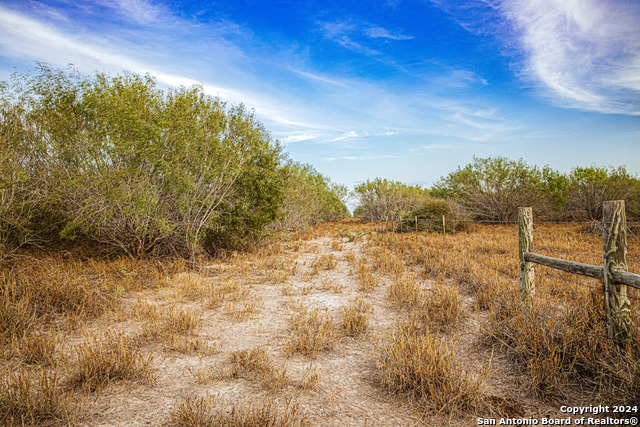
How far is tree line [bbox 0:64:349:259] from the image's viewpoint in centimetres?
773

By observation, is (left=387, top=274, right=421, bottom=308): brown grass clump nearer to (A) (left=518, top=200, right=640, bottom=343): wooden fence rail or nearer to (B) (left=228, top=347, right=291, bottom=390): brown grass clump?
(A) (left=518, top=200, right=640, bottom=343): wooden fence rail

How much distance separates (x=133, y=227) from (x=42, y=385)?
21.1ft

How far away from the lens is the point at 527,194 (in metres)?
22.6

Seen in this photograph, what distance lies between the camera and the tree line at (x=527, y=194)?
2092 cm

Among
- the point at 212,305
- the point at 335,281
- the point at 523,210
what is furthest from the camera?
the point at 335,281

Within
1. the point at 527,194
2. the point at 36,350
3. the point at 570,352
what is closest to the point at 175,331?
the point at 36,350

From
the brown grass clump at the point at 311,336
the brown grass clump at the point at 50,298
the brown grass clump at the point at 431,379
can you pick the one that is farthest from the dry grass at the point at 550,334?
the brown grass clump at the point at 50,298

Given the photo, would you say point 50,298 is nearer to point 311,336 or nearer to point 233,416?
point 311,336

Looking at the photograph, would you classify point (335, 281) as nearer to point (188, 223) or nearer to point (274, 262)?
point (274, 262)

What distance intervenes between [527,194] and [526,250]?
2009 cm

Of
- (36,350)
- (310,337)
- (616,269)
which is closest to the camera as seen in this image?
(616,269)

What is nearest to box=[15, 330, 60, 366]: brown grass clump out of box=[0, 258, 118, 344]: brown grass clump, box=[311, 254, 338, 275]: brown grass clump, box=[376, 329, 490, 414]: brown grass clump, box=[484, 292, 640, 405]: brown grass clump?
box=[0, 258, 118, 344]: brown grass clump

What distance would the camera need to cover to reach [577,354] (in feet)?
11.9

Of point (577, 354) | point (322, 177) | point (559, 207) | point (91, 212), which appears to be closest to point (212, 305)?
point (91, 212)
